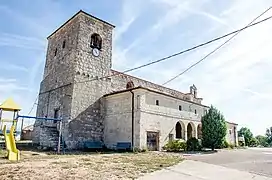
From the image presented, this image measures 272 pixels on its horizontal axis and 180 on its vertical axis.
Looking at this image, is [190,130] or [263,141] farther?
[263,141]

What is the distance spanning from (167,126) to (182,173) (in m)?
12.3

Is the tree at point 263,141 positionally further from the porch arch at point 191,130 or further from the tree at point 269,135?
the porch arch at point 191,130

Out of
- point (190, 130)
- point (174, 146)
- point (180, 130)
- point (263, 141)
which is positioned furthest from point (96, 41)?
point (263, 141)

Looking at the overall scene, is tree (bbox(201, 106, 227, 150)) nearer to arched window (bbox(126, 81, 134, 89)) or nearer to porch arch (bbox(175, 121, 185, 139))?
porch arch (bbox(175, 121, 185, 139))

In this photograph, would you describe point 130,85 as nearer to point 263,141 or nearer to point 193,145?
point 193,145

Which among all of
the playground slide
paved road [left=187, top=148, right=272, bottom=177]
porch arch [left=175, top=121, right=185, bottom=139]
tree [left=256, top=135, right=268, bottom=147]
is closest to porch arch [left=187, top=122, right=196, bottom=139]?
porch arch [left=175, top=121, right=185, bottom=139]

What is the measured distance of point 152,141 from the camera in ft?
64.2

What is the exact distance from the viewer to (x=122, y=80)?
24.8 meters

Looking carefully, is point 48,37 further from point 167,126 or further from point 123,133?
point 167,126

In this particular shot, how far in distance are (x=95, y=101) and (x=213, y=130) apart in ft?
37.6

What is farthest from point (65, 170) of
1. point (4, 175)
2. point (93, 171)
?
point (4, 175)

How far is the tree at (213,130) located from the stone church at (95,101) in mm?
2409

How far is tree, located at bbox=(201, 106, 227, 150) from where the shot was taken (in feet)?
71.2

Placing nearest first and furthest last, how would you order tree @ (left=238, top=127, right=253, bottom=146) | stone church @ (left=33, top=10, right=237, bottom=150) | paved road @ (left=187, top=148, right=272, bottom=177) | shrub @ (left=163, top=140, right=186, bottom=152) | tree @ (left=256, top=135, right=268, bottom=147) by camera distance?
paved road @ (left=187, top=148, right=272, bottom=177) → stone church @ (left=33, top=10, right=237, bottom=150) → shrub @ (left=163, top=140, right=186, bottom=152) → tree @ (left=238, top=127, right=253, bottom=146) → tree @ (left=256, top=135, right=268, bottom=147)
